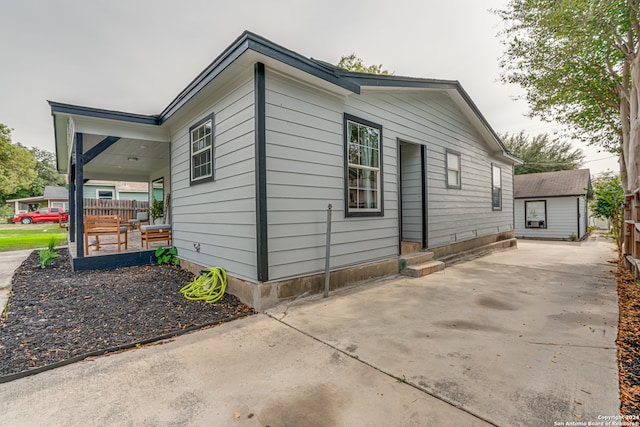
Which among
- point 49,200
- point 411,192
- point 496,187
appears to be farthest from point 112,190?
point 496,187

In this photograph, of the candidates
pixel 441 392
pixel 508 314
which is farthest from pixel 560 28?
pixel 441 392

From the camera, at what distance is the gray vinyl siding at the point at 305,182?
139 inches

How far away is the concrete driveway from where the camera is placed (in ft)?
5.30

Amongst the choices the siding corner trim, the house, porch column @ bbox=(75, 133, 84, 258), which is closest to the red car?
the house

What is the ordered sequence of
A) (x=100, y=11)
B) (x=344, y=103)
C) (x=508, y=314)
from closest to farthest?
(x=508, y=314) < (x=344, y=103) < (x=100, y=11)

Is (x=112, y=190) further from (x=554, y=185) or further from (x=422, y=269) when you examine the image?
(x=554, y=185)

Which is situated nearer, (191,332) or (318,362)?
(318,362)

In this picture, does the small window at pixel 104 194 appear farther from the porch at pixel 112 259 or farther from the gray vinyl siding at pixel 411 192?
the gray vinyl siding at pixel 411 192

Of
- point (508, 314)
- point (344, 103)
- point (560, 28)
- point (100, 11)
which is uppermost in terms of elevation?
point (100, 11)

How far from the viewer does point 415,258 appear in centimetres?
557

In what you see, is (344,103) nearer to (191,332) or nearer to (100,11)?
(191,332)

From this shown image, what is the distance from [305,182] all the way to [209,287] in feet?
6.47

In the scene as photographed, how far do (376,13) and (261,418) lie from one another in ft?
26.5

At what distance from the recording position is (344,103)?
4477mm
